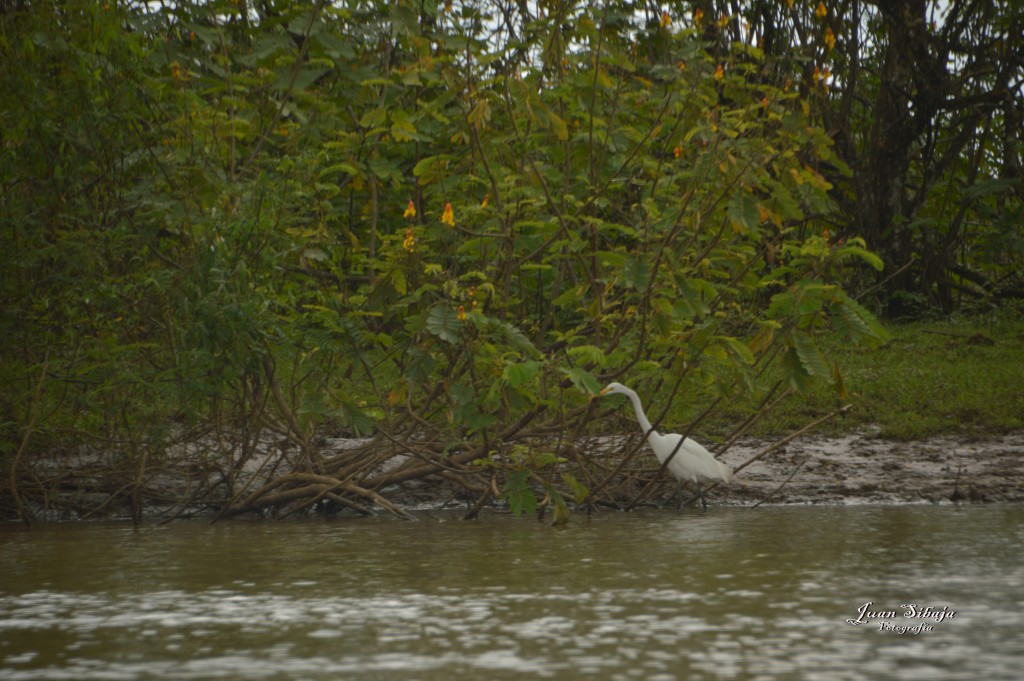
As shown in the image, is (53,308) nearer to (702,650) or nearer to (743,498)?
(743,498)

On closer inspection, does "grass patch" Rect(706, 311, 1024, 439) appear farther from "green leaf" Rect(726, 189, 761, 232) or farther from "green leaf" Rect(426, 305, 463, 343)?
"green leaf" Rect(426, 305, 463, 343)

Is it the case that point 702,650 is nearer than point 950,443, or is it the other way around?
point 702,650

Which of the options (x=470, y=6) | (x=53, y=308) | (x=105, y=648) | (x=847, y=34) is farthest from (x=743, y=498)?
(x=847, y=34)

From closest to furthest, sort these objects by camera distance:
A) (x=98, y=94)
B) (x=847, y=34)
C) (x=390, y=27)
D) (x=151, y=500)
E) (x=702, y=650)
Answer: (x=702, y=650) → (x=98, y=94) → (x=390, y=27) → (x=151, y=500) → (x=847, y=34)

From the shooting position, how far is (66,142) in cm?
964

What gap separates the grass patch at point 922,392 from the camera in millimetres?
12109

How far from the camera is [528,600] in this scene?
6395 mm

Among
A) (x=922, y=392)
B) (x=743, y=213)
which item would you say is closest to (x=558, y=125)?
(x=743, y=213)

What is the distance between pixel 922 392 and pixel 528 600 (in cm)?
754

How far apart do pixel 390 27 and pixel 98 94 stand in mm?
2212

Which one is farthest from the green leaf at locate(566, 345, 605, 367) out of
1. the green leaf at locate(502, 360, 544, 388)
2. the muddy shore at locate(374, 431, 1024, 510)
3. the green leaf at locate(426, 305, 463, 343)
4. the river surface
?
the muddy shore at locate(374, 431, 1024, 510)

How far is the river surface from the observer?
16.6 ft

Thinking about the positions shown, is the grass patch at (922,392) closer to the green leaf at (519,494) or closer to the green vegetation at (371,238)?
the green vegetation at (371,238)

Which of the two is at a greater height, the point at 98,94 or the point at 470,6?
the point at 470,6
